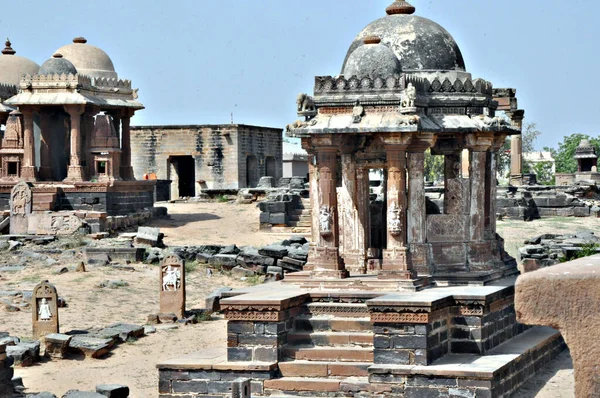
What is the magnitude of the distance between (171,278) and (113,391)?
551cm

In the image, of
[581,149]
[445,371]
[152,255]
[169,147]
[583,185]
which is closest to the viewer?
[445,371]

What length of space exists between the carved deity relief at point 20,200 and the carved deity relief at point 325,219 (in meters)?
14.4

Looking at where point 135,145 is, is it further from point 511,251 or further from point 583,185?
point 511,251

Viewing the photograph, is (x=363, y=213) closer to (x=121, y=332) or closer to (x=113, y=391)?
(x=121, y=332)

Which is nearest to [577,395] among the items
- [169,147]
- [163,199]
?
[163,199]

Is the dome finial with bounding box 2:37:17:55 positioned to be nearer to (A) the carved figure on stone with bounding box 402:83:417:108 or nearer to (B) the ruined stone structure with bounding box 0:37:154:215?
(B) the ruined stone structure with bounding box 0:37:154:215

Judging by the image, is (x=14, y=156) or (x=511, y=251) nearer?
(x=511, y=251)

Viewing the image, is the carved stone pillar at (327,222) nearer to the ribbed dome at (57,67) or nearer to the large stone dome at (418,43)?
the large stone dome at (418,43)

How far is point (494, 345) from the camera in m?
13.2

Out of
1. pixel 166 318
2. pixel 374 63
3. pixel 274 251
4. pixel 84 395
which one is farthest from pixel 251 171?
pixel 84 395

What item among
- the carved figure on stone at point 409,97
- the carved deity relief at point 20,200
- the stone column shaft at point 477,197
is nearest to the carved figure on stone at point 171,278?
the stone column shaft at point 477,197

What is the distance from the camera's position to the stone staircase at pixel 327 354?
40.2 feet

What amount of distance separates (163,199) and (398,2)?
992 inches

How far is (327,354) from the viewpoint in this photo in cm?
1267
